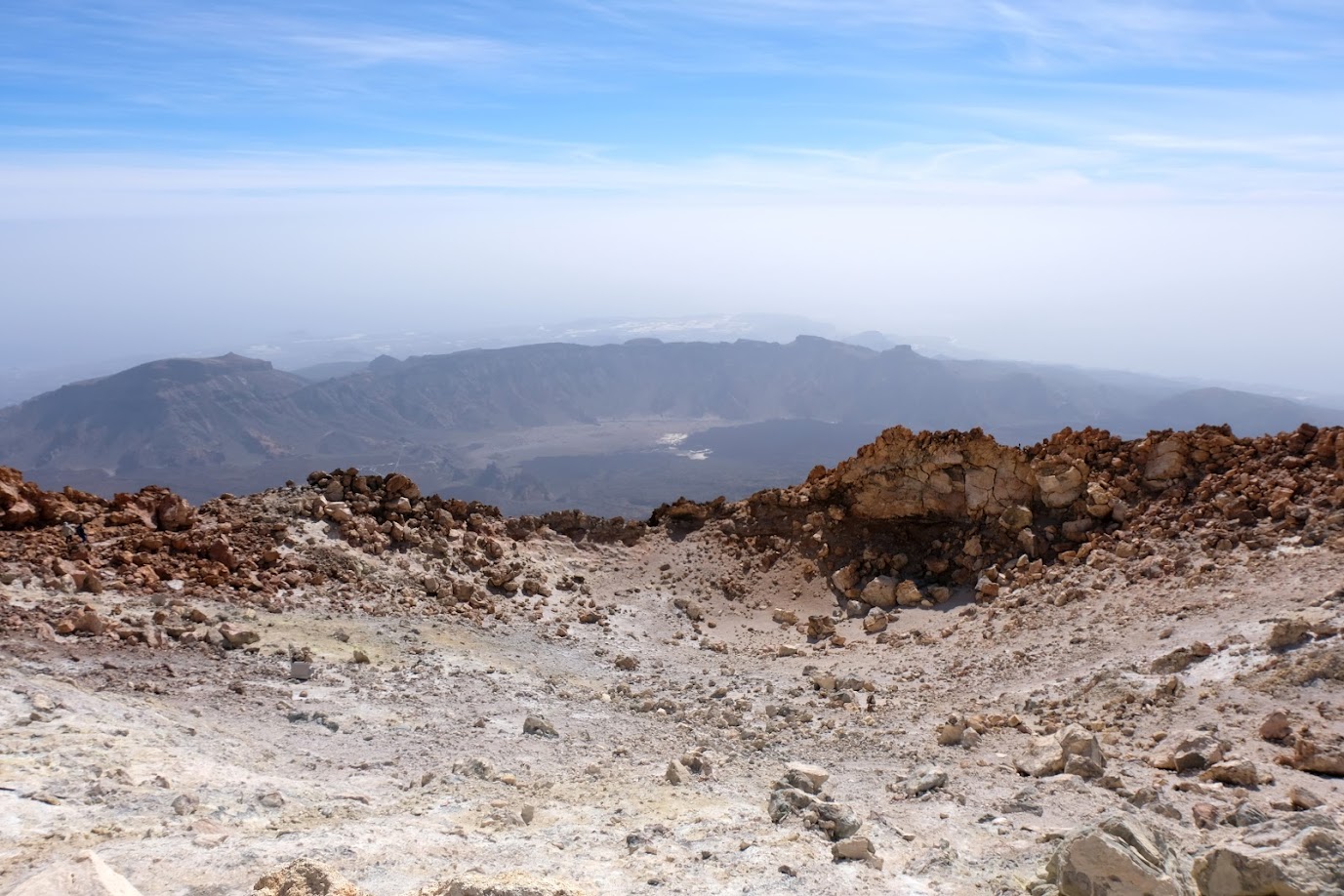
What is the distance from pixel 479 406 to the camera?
573 ft

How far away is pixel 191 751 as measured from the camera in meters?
8.45

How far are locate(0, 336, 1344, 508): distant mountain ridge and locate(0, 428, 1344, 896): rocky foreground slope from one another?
12098 cm

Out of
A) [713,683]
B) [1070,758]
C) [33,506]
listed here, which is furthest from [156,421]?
[1070,758]

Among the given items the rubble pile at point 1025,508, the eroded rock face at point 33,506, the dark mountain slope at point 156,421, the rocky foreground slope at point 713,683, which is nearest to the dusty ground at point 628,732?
the rocky foreground slope at point 713,683

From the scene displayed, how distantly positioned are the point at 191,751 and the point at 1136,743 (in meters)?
9.47

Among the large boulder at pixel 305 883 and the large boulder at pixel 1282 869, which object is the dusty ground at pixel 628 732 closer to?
the large boulder at pixel 305 883

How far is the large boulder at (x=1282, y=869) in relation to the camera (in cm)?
501

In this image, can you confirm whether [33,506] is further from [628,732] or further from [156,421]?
[156,421]

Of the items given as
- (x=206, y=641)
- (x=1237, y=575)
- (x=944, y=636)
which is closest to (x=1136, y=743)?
(x=1237, y=575)

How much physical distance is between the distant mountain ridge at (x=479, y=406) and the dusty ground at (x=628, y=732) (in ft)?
410

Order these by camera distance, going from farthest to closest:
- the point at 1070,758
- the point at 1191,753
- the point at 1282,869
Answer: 1. the point at 1070,758
2. the point at 1191,753
3. the point at 1282,869

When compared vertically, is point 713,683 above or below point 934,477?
below

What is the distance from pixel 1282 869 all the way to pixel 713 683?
9426 millimetres

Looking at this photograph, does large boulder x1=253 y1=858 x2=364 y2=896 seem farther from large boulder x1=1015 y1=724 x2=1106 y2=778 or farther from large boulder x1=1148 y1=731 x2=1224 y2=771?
large boulder x1=1148 y1=731 x2=1224 y2=771
